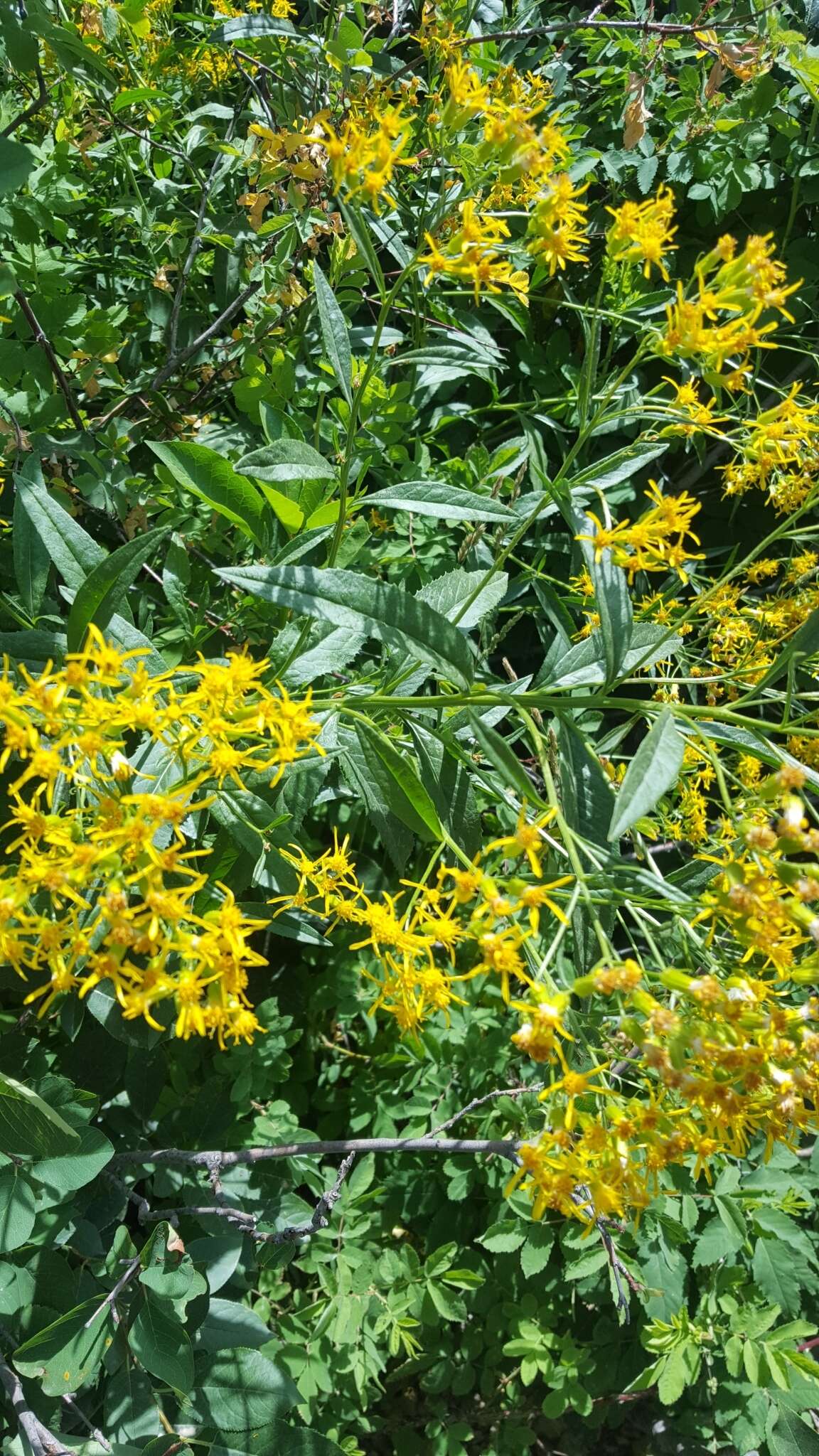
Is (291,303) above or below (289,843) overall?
above

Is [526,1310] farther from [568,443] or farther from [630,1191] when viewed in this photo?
[568,443]

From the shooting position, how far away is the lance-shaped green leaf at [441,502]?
4.88 feet

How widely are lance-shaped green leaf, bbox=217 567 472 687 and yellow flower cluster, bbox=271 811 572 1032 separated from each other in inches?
10.5

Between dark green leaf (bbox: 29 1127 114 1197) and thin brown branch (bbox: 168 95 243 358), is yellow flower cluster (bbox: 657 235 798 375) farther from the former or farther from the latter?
dark green leaf (bbox: 29 1127 114 1197)

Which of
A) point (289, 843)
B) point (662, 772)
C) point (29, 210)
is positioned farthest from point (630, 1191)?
point (29, 210)

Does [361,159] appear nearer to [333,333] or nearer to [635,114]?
[333,333]

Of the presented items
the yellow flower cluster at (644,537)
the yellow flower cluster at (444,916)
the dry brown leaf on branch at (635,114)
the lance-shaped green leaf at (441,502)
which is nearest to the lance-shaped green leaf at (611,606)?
the yellow flower cluster at (644,537)

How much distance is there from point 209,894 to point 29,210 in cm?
140

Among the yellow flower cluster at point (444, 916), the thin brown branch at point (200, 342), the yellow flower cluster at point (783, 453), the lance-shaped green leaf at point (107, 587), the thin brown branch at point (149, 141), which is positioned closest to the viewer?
the yellow flower cluster at point (444, 916)

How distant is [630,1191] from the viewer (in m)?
1.36

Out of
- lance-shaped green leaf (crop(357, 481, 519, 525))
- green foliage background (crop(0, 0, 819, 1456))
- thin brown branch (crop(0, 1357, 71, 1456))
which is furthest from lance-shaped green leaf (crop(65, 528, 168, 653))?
thin brown branch (crop(0, 1357, 71, 1456))

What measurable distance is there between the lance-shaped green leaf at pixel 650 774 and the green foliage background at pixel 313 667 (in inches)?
6.2

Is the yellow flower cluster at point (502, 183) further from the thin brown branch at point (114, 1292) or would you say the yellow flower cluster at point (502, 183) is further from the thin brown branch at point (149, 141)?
the thin brown branch at point (114, 1292)

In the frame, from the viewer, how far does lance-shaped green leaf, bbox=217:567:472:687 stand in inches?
53.1
